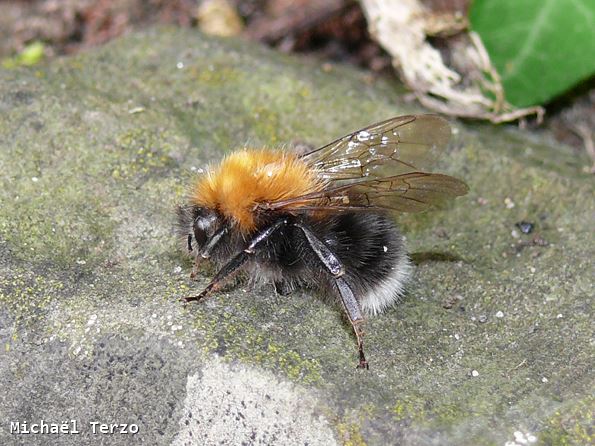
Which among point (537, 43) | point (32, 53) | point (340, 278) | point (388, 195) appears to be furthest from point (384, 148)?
point (32, 53)

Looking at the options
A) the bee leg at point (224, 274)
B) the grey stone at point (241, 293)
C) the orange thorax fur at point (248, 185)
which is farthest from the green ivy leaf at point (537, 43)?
the bee leg at point (224, 274)

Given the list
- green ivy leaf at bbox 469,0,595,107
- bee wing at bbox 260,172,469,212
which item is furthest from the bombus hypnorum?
green ivy leaf at bbox 469,0,595,107

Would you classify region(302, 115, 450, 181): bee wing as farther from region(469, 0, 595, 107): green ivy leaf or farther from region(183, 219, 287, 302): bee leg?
region(469, 0, 595, 107): green ivy leaf

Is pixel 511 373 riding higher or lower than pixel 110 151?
lower

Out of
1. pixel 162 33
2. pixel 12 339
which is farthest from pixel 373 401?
pixel 162 33

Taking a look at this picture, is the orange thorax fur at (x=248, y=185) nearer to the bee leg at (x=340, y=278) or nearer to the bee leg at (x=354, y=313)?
the bee leg at (x=340, y=278)

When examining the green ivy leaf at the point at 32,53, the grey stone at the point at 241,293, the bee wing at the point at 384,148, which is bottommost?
the green ivy leaf at the point at 32,53

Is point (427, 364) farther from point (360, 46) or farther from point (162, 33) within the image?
point (360, 46)
